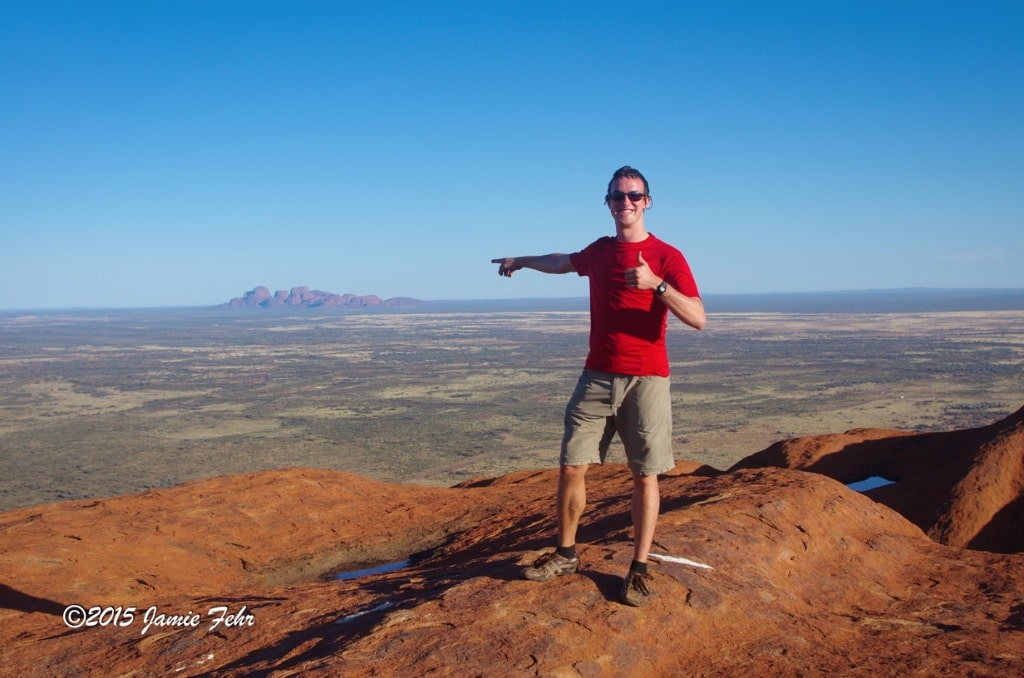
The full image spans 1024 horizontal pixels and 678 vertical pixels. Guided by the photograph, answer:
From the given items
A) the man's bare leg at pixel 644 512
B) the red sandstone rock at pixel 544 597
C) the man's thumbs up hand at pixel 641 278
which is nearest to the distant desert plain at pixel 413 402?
the red sandstone rock at pixel 544 597

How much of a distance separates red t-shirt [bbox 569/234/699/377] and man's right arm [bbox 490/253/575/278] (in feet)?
0.99

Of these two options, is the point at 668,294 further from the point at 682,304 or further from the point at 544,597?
the point at 544,597

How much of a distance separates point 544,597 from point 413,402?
32.4m

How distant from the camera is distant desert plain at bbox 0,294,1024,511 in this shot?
2297 cm

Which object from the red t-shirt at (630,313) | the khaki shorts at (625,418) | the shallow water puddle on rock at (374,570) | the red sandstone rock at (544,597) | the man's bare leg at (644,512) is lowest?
the shallow water puddle on rock at (374,570)

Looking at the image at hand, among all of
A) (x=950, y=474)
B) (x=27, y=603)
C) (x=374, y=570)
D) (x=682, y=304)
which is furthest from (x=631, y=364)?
(x=950, y=474)

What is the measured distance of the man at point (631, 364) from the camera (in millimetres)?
4043

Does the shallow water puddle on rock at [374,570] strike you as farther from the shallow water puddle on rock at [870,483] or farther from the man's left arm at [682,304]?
the shallow water puddle on rock at [870,483]

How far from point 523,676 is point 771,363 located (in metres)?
47.3

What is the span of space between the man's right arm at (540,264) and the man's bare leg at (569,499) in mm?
1103

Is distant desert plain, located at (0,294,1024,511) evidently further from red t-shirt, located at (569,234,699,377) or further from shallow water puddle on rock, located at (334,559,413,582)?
red t-shirt, located at (569,234,699,377)

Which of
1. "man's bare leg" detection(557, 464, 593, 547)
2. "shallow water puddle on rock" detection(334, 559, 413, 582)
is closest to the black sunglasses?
"man's bare leg" detection(557, 464, 593, 547)

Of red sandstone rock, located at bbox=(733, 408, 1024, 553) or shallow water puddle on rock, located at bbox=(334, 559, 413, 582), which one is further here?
red sandstone rock, located at bbox=(733, 408, 1024, 553)

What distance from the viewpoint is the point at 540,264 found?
458 centimetres
